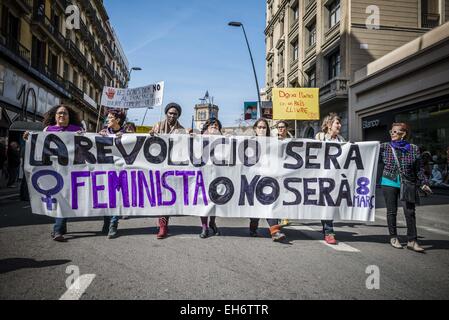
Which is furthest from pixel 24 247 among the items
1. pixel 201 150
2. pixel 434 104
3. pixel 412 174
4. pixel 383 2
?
pixel 383 2

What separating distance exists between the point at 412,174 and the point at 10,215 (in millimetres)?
7196

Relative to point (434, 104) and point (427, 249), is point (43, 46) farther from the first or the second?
point (427, 249)

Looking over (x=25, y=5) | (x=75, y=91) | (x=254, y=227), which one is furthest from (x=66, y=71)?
(x=254, y=227)

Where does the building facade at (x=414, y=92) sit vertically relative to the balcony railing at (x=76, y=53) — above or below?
below

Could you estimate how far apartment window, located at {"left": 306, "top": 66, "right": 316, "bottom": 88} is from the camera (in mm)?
22938

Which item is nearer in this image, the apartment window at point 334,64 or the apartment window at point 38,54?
the apartment window at point 334,64

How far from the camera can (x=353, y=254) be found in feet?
13.0

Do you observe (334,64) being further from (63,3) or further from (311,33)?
(63,3)

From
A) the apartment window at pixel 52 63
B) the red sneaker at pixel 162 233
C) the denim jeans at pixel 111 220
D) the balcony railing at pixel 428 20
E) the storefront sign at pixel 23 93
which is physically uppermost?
the balcony railing at pixel 428 20

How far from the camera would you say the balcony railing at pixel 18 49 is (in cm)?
1659

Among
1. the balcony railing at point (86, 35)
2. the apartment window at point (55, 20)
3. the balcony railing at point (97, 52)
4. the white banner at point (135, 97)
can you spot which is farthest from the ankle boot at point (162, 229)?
the balcony railing at point (97, 52)

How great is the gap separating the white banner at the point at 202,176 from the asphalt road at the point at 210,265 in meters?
0.47

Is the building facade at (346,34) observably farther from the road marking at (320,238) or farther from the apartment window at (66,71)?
the apartment window at (66,71)

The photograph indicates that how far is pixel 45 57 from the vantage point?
22.0 meters
